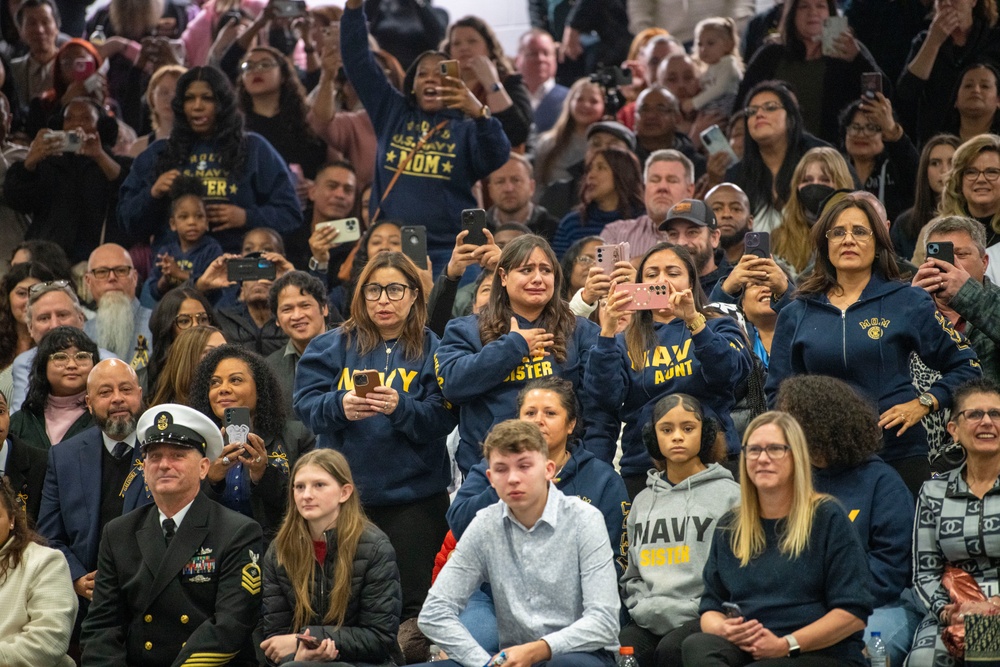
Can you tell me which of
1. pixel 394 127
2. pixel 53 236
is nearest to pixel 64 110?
pixel 53 236

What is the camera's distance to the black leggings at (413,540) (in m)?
5.86

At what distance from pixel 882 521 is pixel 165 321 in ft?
12.7

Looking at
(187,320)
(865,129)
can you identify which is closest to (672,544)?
(187,320)

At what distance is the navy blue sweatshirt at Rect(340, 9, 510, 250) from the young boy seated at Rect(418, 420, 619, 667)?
3.22m

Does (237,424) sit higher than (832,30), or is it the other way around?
(832,30)

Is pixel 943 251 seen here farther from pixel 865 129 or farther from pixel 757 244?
pixel 865 129

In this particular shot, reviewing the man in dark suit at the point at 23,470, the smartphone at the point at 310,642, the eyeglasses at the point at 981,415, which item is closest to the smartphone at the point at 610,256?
the eyeglasses at the point at 981,415

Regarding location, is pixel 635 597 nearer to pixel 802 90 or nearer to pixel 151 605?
pixel 151 605

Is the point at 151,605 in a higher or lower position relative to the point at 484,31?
lower

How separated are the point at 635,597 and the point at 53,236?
5322mm

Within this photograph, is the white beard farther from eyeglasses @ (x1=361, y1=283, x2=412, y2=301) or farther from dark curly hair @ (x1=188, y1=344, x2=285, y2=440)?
eyeglasses @ (x1=361, y1=283, x2=412, y2=301)

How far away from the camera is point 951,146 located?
294 inches

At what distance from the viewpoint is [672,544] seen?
535 centimetres

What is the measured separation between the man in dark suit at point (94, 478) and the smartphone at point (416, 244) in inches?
60.2
